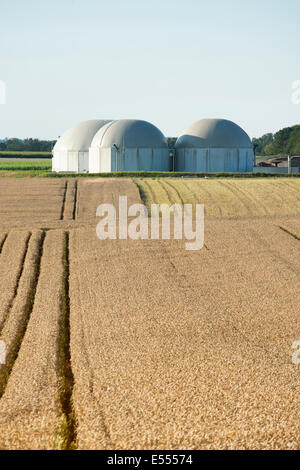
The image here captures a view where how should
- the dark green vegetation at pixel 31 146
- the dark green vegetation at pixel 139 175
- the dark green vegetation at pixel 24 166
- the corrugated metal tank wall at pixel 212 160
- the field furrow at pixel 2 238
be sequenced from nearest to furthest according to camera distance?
1. the field furrow at pixel 2 238
2. the dark green vegetation at pixel 139 175
3. the corrugated metal tank wall at pixel 212 160
4. the dark green vegetation at pixel 24 166
5. the dark green vegetation at pixel 31 146

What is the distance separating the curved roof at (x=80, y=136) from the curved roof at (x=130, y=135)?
6939 millimetres

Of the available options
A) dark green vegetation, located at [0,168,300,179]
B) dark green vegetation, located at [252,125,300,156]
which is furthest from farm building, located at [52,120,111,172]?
dark green vegetation, located at [252,125,300,156]

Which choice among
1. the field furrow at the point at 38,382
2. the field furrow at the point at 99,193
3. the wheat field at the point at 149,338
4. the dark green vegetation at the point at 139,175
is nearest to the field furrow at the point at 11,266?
the wheat field at the point at 149,338

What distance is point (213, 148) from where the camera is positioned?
7025cm

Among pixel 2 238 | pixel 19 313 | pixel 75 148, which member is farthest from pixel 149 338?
pixel 75 148

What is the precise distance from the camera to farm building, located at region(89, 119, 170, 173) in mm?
68562

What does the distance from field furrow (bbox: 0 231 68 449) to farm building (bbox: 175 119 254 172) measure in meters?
49.2

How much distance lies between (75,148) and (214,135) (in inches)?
748

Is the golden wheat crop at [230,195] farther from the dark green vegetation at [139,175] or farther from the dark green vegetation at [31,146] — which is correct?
the dark green vegetation at [31,146]

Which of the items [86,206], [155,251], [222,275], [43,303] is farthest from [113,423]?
[86,206]

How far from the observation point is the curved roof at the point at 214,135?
70.6 meters
